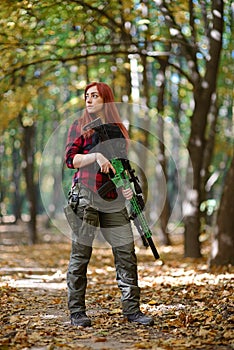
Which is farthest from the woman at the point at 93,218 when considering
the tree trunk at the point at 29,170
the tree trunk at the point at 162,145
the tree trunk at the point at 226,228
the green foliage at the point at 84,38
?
the tree trunk at the point at 29,170

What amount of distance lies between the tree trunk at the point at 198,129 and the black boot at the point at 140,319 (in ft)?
21.8

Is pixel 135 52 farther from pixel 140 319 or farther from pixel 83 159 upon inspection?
pixel 140 319

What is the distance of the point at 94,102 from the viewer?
5836mm

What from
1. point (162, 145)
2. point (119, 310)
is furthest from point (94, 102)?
point (162, 145)

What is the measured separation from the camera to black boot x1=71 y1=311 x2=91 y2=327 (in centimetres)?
565

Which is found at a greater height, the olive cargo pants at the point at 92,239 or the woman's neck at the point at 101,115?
the woman's neck at the point at 101,115

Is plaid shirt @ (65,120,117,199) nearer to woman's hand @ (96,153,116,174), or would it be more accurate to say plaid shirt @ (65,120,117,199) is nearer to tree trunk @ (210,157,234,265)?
woman's hand @ (96,153,116,174)

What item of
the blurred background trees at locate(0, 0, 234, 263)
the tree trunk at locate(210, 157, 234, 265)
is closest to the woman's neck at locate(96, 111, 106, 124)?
the blurred background trees at locate(0, 0, 234, 263)

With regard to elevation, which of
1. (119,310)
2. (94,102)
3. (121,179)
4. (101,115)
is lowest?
(119,310)

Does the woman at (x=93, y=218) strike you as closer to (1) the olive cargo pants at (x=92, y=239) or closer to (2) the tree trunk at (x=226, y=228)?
(1) the olive cargo pants at (x=92, y=239)

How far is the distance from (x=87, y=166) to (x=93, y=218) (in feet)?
1.69

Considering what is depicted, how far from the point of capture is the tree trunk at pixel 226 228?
32.1ft

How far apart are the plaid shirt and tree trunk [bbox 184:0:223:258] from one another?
20.4ft

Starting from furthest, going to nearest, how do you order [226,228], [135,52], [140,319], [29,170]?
1. [29,170]
2. [135,52]
3. [226,228]
4. [140,319]
